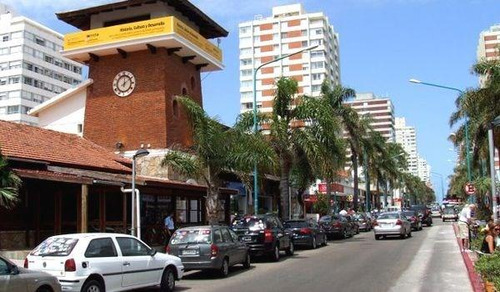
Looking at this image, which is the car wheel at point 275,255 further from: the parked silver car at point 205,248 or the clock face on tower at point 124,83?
the clock face on tower at point 124,83

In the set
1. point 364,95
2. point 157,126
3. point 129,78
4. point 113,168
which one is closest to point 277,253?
point 113,168

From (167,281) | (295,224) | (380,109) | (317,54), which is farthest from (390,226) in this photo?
(380,109)

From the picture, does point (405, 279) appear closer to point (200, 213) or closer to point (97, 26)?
point (200, 213)

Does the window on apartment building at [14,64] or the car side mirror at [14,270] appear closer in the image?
the car side mirror at [14,270]

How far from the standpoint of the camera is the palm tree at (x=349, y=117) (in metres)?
45.1

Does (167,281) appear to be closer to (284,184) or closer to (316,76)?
(284,184)

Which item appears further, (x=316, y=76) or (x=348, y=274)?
(x=316, y=76)

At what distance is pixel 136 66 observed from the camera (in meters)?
33.1

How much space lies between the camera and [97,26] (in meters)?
34.2

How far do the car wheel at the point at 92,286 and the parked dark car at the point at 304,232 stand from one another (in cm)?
1603

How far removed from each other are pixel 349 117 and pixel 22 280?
41.0 meters

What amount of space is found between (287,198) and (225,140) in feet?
28.5

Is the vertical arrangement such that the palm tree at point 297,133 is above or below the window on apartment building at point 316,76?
below

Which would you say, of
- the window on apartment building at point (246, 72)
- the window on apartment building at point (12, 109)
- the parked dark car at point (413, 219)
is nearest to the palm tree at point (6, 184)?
the parked dark car at point (413, 219)
